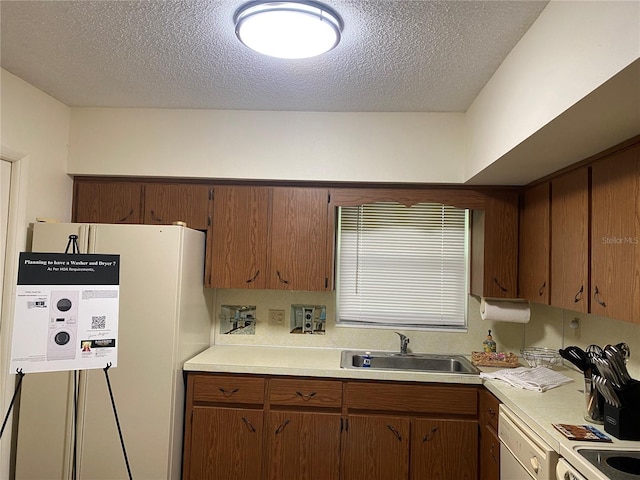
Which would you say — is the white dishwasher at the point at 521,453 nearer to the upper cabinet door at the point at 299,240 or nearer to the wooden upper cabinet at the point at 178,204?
the upper cabinet door at the point at 299,240

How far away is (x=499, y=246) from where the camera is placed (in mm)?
2797

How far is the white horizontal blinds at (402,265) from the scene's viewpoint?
10.3 feet

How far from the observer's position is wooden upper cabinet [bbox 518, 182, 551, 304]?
2.43 meters

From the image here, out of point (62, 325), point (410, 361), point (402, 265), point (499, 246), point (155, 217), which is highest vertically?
point (155, 217)

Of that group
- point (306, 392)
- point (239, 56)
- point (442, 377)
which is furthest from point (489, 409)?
point (239, 56)

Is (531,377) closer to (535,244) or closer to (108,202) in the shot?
(535,244)

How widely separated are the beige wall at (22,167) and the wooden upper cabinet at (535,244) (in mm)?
2982

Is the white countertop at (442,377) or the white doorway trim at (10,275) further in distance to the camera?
the white doorway trim at (10,275)

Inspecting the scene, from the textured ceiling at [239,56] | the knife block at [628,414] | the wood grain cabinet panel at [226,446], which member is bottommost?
the wood grain cabinet panel at [226,446]

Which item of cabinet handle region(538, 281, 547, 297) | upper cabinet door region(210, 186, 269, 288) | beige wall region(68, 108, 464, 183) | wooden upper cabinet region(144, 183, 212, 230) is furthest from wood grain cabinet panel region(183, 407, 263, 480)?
cabinet handle region(538, 281, 547, 297)

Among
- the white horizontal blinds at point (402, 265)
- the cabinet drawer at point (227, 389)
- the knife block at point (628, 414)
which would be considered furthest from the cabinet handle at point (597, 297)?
the cabinet drawer at point (227, 389)

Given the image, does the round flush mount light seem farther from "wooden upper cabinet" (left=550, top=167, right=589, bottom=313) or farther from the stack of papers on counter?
the stack of papers on counter

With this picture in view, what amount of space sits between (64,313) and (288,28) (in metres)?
1.54

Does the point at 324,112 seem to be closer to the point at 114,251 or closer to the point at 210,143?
the point at 210,143
